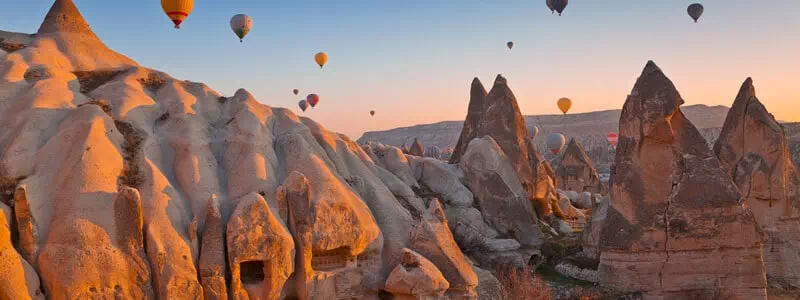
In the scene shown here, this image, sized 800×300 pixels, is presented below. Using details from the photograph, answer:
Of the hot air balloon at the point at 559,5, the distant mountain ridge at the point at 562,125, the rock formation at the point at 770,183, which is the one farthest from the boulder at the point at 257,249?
the distant mountain ridge at the point at 562,125

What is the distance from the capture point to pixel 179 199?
14344 millimetres

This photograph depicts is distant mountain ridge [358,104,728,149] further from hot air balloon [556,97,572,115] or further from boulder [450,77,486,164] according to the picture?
boulder [450,77,486,164]

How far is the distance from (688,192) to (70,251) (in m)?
13.8

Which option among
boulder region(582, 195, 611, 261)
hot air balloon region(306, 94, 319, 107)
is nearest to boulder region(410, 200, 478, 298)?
boulder region(582, 195, 611, 261)

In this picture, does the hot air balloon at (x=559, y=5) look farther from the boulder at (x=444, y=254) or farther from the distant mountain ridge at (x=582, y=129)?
the distant mountain ridge at (x=582, y=129)

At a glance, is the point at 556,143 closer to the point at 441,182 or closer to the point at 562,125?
the point at 441,182

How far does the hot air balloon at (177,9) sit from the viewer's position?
22.0 meters

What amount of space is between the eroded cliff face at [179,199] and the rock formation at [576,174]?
98.3ft

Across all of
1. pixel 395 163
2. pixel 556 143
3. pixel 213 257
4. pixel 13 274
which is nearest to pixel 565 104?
pixel 556 143

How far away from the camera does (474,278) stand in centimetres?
1586

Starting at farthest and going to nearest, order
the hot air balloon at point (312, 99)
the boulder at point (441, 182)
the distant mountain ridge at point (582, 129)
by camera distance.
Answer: the distant mountain ridge at point (582, 129)
the hot air balloon at point (312, 99)
the boulder at point (441, 182)

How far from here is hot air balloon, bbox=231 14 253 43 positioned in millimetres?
27055

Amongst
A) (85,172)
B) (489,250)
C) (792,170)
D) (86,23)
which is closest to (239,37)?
(86,23)

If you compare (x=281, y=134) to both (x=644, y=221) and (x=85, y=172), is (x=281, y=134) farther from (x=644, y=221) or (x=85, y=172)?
(x=644, y=221)
